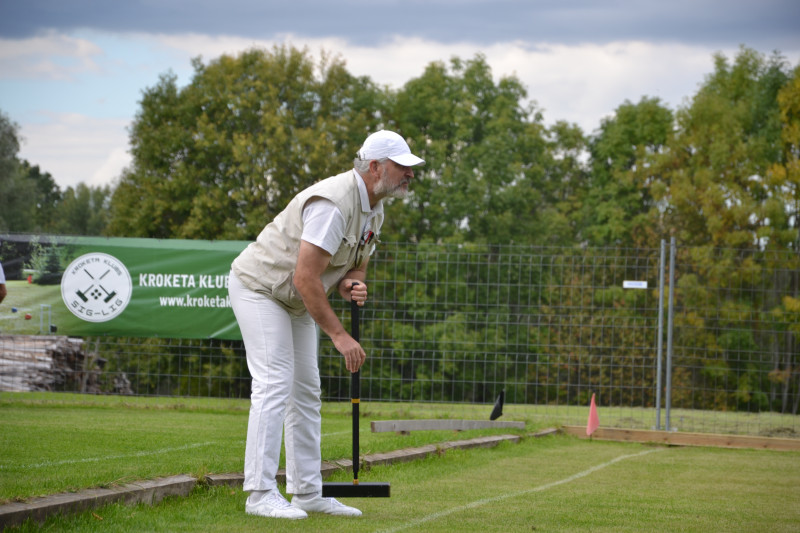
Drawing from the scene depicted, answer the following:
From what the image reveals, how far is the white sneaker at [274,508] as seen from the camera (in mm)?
4207

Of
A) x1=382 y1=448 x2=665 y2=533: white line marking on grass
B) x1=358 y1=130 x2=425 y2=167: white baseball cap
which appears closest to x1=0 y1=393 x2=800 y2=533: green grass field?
x1=382 y1=448 x2=665 y2=533: white line marking on grass

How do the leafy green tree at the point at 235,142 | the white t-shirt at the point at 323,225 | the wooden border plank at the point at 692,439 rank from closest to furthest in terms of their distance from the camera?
the white t-shirt at the point at 323,225 → the wooden border plank at the point at 692,439 → the leafy green tree at the point at 235,142

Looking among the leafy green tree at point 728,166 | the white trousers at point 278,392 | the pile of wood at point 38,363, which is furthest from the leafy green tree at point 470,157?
the white trousers at point 278,392

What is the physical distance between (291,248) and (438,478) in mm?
2555

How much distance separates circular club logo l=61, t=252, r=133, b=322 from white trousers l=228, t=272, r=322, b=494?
6.87m

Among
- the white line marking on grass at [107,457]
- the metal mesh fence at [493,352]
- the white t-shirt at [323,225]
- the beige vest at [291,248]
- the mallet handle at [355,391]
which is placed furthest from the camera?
the metal mesh fence at [493,352]

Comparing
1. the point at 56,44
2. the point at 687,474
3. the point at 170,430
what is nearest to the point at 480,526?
the point at 687,474

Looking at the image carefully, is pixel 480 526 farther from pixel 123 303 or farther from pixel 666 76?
pixel 666 76

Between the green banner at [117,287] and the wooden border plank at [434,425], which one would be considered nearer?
the wooden border plank at [434,425]

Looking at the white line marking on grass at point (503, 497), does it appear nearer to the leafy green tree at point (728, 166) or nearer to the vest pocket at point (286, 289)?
the vest pocket at point (286, 289)

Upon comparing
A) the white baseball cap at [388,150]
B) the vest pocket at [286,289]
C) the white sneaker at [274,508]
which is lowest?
the white sneaker at [274,508]

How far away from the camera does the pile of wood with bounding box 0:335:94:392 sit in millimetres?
11961

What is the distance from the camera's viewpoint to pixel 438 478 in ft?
20.6

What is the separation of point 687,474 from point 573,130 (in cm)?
3075
